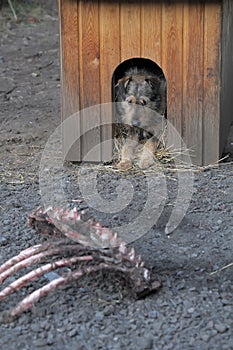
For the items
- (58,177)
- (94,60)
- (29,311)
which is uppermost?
(94,60)

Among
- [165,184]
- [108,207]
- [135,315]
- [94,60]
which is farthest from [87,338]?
[94,60]

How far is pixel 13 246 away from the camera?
188 inches

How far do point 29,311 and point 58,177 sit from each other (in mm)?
2231

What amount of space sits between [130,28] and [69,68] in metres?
0.59

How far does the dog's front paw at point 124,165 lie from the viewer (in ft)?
20.2

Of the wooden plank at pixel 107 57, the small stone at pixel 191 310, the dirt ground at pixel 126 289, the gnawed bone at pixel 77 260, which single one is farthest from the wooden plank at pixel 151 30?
the small stone at pixel 191 310

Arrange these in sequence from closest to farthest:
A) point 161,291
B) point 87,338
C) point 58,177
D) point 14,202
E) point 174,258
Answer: point 87,338 < point 161,291 < point 174,258 < point 14,202 < point 58,177

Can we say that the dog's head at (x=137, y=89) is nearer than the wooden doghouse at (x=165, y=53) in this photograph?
No

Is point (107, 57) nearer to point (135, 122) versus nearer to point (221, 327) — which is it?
point (135, 122)

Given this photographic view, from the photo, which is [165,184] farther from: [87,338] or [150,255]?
[87,338]

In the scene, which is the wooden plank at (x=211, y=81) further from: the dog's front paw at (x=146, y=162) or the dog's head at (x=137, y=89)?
the dog's head at (x=137, y=89)

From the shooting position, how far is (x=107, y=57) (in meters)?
6.21

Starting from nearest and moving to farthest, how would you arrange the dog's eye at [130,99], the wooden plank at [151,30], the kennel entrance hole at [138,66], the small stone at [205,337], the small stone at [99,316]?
the small stone at [205,337], the small stone at [99,316], the wooden plank at [151,30], the dog's eye at [130,99], the kennel entrance hole at [138,66]

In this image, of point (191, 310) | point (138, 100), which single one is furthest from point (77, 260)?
point (138, 100)
